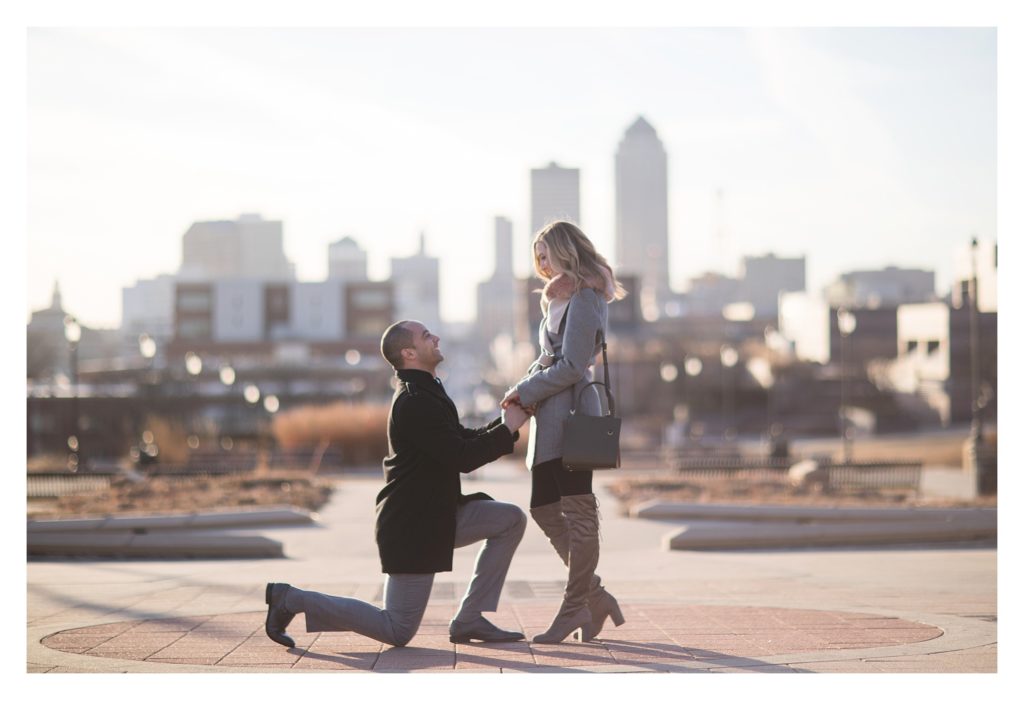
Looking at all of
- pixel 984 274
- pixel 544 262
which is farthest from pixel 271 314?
pixel 544 262

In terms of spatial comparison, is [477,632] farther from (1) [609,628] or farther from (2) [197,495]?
(2) [197,495]

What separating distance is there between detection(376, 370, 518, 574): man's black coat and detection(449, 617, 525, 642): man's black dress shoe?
1.20 feet

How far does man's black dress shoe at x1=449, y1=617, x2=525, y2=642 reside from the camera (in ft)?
22.5

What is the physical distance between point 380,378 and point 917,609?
78292 mm

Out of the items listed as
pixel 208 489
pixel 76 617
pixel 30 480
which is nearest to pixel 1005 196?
pixel 76 617

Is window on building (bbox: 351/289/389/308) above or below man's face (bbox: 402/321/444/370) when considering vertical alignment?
above

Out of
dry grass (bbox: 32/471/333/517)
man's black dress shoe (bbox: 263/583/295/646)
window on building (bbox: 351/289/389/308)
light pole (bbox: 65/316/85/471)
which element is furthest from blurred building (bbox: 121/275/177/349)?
man's black dress shoe (bbox: 263/583/295/646)

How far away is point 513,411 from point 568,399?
291 mm

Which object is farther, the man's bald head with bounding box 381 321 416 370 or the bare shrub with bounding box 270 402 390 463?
the bare shrub with bounding box 270 402 390 463

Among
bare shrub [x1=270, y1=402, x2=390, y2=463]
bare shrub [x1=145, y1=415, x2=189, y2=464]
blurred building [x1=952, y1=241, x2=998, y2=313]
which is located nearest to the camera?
bare shrub [x1=145, y1=415, x2=189, y2=464]

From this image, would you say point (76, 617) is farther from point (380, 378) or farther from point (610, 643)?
point (380, 378)

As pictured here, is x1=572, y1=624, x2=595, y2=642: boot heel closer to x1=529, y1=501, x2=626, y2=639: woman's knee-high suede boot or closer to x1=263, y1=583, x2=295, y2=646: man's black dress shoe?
x1=529, y1=501, x2=626, y2=639: woman's knee-high suede boot

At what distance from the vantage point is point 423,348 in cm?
671
